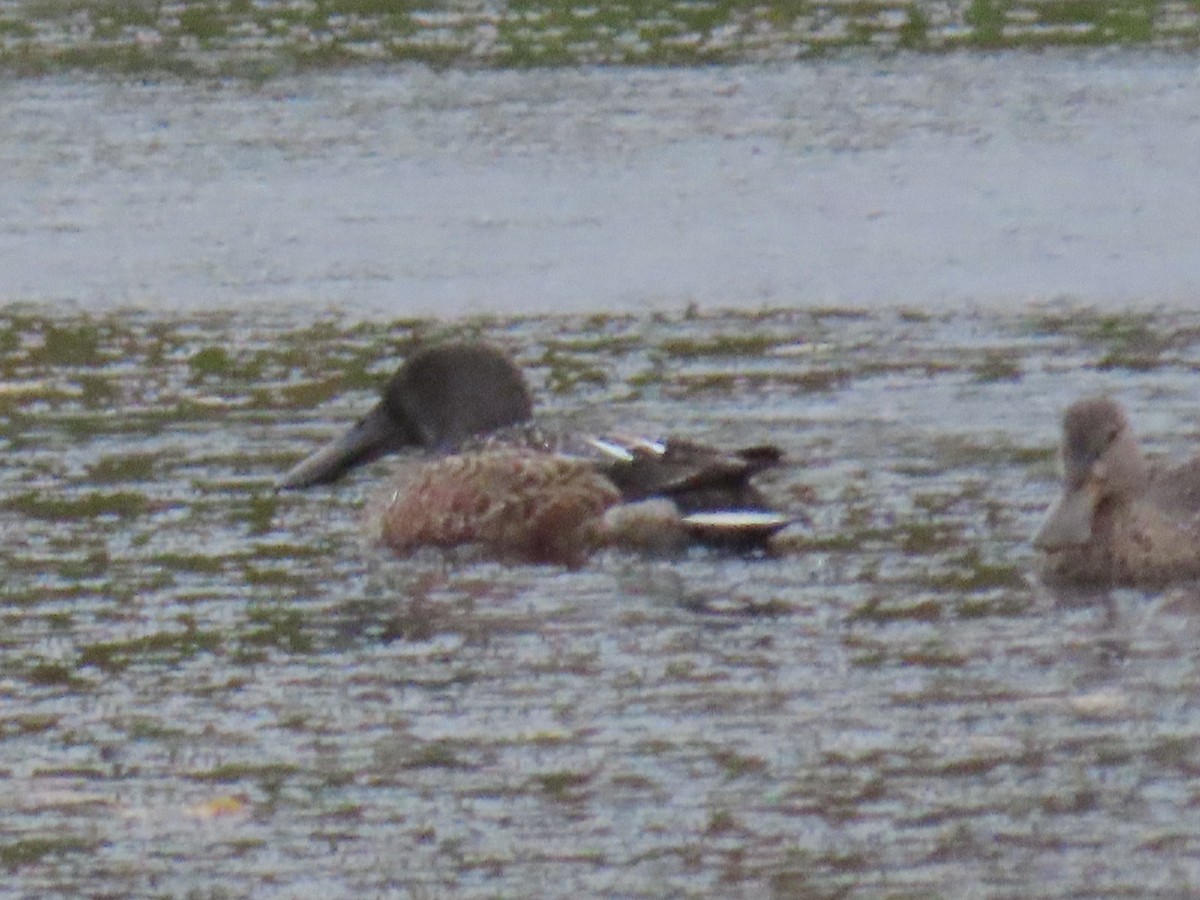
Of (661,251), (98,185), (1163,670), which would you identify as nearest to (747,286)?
(661,251)

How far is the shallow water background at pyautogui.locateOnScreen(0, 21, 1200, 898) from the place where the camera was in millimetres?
6082

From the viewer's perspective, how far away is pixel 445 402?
10078 millimetres

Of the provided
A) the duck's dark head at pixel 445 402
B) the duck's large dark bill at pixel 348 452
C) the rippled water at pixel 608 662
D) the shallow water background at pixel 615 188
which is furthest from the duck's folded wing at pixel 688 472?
the shallow water background at pixel 615 188

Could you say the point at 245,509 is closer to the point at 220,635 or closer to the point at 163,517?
the point at 163,517

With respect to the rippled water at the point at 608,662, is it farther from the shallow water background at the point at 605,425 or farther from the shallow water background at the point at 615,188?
the shallow water background at the point at 615,188

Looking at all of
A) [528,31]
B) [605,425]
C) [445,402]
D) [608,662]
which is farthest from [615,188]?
[608,662]

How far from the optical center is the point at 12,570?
28.2 feet

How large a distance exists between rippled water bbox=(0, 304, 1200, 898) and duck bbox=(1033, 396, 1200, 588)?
182 millimetres

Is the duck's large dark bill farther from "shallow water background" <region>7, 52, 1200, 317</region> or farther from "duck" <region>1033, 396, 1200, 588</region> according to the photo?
"shallow water background" <region>7, 52, 1200, 317</region>

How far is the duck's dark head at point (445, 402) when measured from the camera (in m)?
10.0

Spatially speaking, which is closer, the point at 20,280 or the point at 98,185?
the point at 20,280

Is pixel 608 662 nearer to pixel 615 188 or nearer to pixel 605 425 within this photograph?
pixel 605 425

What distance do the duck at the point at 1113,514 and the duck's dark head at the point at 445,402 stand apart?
1.94 m

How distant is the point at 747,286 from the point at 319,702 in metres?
6.06
